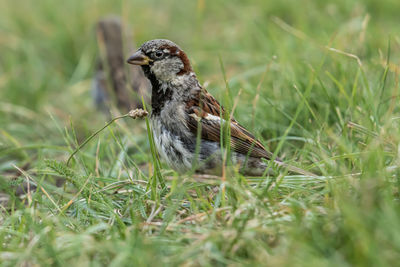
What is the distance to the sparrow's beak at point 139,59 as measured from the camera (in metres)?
3.61

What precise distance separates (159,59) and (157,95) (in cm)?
24

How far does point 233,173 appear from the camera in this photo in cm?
336

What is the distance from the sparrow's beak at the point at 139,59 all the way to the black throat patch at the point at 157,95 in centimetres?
5

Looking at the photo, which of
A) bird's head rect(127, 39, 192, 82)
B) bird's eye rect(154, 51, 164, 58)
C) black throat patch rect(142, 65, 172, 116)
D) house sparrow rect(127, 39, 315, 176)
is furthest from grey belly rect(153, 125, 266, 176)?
bird's eye rect(154, 51, 164, 58)

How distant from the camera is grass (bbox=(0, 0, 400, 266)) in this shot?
93.4 inches

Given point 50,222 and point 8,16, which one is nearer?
point 50,222

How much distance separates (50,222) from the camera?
8.82ft

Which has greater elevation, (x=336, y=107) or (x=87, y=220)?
(x=336, y=107)

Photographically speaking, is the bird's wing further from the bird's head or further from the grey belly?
the bird's head

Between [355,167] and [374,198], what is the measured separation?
85 cm

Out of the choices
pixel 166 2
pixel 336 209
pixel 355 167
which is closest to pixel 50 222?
pixel 336 209

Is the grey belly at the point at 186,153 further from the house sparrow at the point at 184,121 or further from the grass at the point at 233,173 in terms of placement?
the grass at the point at 233,173

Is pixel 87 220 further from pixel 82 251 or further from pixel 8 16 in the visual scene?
pixel 8 16

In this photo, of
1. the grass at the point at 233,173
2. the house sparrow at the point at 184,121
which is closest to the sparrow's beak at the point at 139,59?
the house sparrow at the point at 184,121
